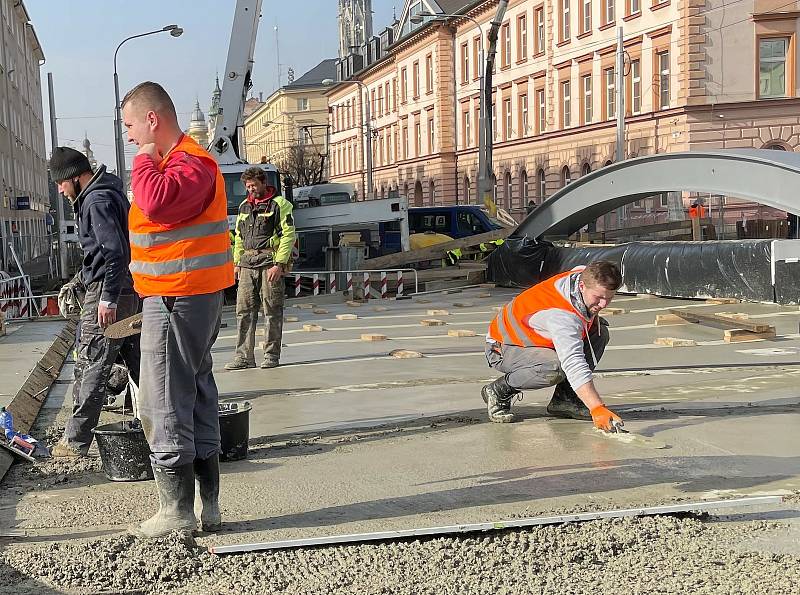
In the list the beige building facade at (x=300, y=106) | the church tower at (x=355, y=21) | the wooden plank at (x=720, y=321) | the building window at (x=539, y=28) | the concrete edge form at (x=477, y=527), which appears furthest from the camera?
the church tower at (x=355, y=21)

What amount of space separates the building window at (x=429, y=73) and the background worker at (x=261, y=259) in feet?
197

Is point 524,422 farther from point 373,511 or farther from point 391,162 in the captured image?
point 391,162

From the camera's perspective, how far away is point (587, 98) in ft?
156

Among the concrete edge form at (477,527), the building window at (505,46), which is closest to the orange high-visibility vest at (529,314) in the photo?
the concrete edge form at (477,527)

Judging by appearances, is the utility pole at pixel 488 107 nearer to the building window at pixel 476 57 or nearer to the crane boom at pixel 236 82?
the crane boom at pixel 236 82

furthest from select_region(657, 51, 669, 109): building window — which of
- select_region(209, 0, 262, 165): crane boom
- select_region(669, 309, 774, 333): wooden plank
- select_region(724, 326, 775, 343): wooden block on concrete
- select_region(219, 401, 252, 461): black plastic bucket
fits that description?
select_region(219, 401, 252, 461): black plastic bucket

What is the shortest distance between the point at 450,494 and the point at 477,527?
2.64ft

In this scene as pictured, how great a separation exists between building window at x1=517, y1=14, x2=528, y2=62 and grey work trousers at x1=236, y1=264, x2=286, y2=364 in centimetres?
4594

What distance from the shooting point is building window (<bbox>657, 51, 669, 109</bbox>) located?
40.5 meters

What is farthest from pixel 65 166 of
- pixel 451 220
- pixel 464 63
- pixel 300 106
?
pixel 300 106

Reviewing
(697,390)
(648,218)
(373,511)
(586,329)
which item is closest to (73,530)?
(373,511)

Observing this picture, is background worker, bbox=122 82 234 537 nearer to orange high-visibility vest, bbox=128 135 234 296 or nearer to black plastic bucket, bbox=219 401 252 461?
orange high-visibility vest, bbox=128 135 234 296

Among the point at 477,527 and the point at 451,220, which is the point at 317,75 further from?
the point at 477,527

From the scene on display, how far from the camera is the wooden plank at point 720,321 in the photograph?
1277cm
